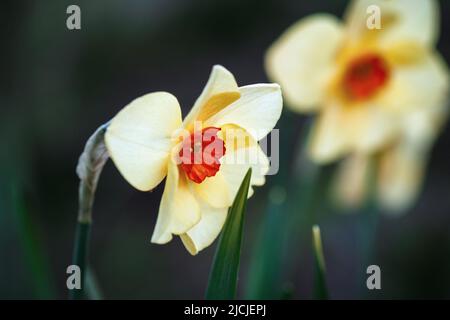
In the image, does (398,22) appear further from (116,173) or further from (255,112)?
(116,173)

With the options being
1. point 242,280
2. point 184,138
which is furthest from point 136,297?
point 184,138

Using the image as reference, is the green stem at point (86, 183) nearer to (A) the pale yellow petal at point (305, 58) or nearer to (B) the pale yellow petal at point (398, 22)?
(A) the pale yellow petal at point (305, 58)

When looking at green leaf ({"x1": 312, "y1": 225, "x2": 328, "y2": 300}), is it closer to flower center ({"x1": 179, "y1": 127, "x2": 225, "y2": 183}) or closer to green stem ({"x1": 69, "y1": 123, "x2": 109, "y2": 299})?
flower center ({"x1": 179, "y1": 127, "x2": 225, "y2": 183})

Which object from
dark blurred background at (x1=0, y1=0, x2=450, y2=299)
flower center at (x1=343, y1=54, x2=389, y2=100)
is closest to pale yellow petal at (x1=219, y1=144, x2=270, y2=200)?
flower center at (x1=343, y1=54, x2=389, y2=100)

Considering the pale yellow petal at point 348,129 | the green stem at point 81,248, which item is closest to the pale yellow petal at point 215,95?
the green stem at point 81,248

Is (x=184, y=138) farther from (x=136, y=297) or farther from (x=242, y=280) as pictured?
(x=242, y=280)

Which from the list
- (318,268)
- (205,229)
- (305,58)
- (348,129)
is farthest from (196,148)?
(348,129)
